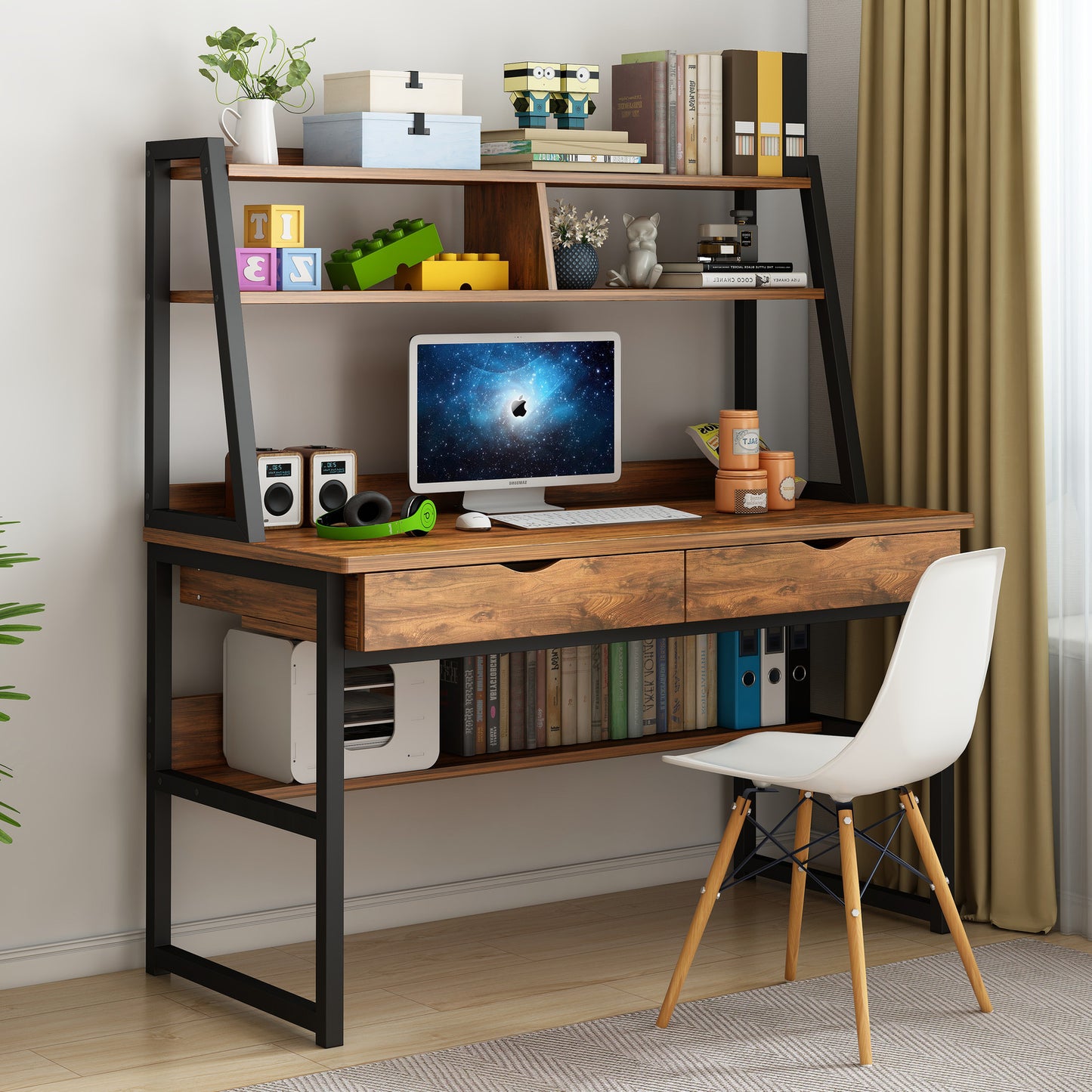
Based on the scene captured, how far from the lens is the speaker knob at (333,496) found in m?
3.11

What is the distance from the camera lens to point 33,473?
304 centimetres

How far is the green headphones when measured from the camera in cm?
288

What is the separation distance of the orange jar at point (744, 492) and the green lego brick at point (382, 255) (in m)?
0.74

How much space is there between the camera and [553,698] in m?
3.40

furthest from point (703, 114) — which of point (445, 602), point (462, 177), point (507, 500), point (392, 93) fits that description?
point (445, 602)

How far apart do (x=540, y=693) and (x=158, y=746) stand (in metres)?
0.77

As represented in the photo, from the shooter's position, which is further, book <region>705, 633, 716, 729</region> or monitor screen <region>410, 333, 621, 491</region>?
book <region>705, 633, 716, 729</region>

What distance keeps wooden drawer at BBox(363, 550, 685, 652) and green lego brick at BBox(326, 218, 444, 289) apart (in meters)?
0.65

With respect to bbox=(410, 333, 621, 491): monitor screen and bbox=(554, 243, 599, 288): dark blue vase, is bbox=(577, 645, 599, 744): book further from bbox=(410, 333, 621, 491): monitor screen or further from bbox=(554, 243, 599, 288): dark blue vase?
bbox=(554, 243, 599, 288): dark blue vase

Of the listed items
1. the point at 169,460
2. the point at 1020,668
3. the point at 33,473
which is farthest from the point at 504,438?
the point at 1020,668

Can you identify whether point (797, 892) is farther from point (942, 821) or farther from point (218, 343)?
point (218, 343)

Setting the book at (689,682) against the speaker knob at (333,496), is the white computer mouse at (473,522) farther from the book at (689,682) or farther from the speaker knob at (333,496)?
the book at (689,682)

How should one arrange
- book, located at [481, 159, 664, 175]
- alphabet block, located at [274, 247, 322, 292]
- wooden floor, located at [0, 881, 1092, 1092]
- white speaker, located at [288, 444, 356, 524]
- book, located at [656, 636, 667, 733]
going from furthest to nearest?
1. book, located at [656, 636, 667, 733]
2. book, located at [481, 159, 664, 175]
3. white speaker, located at [288, 444, 356, 524]
4. alphabet block, located at [274, 247, 322, 292]
5. wooden floor, located at [0, 881, 1092, 1092]

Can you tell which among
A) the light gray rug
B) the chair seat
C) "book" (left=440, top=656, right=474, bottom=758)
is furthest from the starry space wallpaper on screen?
the light gray rug
